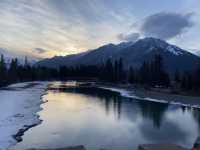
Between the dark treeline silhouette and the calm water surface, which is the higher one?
the dark treeline silhouette

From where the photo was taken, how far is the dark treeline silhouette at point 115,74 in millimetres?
84750

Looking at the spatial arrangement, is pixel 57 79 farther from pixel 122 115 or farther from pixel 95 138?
pixel 95 138

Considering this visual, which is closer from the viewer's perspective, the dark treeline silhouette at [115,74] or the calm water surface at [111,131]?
the calm water surface at [111,131]

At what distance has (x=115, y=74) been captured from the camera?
14538cm

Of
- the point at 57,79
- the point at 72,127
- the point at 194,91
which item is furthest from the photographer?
the point at 57,79

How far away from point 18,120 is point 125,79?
375ft

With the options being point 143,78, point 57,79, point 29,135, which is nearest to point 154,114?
point 29,135

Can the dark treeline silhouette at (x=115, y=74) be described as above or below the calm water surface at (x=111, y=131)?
above

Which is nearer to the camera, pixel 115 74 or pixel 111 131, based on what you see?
pixel 111 131

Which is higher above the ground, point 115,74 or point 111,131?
point 115,74

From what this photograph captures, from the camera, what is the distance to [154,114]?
1697 inches

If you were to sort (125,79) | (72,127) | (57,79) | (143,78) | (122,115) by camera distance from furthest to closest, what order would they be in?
(57,79) < (125,79) < (143,78) < (122,115) < (72,127)

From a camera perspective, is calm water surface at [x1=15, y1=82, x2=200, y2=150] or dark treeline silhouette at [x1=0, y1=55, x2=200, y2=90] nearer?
calm water surface at [x1=15, y1=82, x2=200, y2=150]

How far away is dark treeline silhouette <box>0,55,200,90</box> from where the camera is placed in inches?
3337
